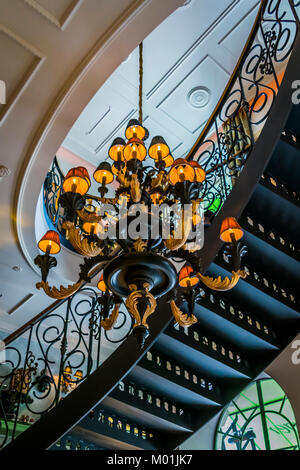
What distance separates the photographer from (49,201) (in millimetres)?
8000

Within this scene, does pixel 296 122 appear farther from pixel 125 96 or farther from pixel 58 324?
pixel 58 324

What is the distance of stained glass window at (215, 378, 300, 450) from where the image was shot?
26.0ft

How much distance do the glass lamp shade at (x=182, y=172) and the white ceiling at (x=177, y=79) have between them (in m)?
5.48

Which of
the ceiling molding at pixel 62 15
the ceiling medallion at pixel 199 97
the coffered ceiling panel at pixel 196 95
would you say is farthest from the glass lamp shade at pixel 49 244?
the ceiling medallion at pixel 199 97

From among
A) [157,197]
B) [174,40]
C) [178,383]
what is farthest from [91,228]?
[174,40]

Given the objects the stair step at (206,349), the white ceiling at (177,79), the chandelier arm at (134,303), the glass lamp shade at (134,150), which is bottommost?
the stair step at (206,349)

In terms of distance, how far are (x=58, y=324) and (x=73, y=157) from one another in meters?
3.70

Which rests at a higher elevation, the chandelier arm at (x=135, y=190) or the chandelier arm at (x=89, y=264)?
the chandelier arm at (x=135, y=190)

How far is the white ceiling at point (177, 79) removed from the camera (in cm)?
832

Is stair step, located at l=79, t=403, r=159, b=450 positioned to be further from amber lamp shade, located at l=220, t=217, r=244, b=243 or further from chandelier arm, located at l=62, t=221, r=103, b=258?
amber lamp shade, located at l=220, t=217, r=244, b=243

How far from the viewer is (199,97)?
9492mm

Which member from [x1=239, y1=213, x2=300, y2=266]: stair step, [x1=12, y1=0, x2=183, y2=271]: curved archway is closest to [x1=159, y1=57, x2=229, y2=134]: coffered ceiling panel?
[x1=12, y1=0, x2=183, y2=271]: curved archway

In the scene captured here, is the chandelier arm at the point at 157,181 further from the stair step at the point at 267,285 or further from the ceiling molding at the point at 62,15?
the ceiling molding at the point at 62,15

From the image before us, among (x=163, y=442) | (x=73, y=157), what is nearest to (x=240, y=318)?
(x=163, y=442)
